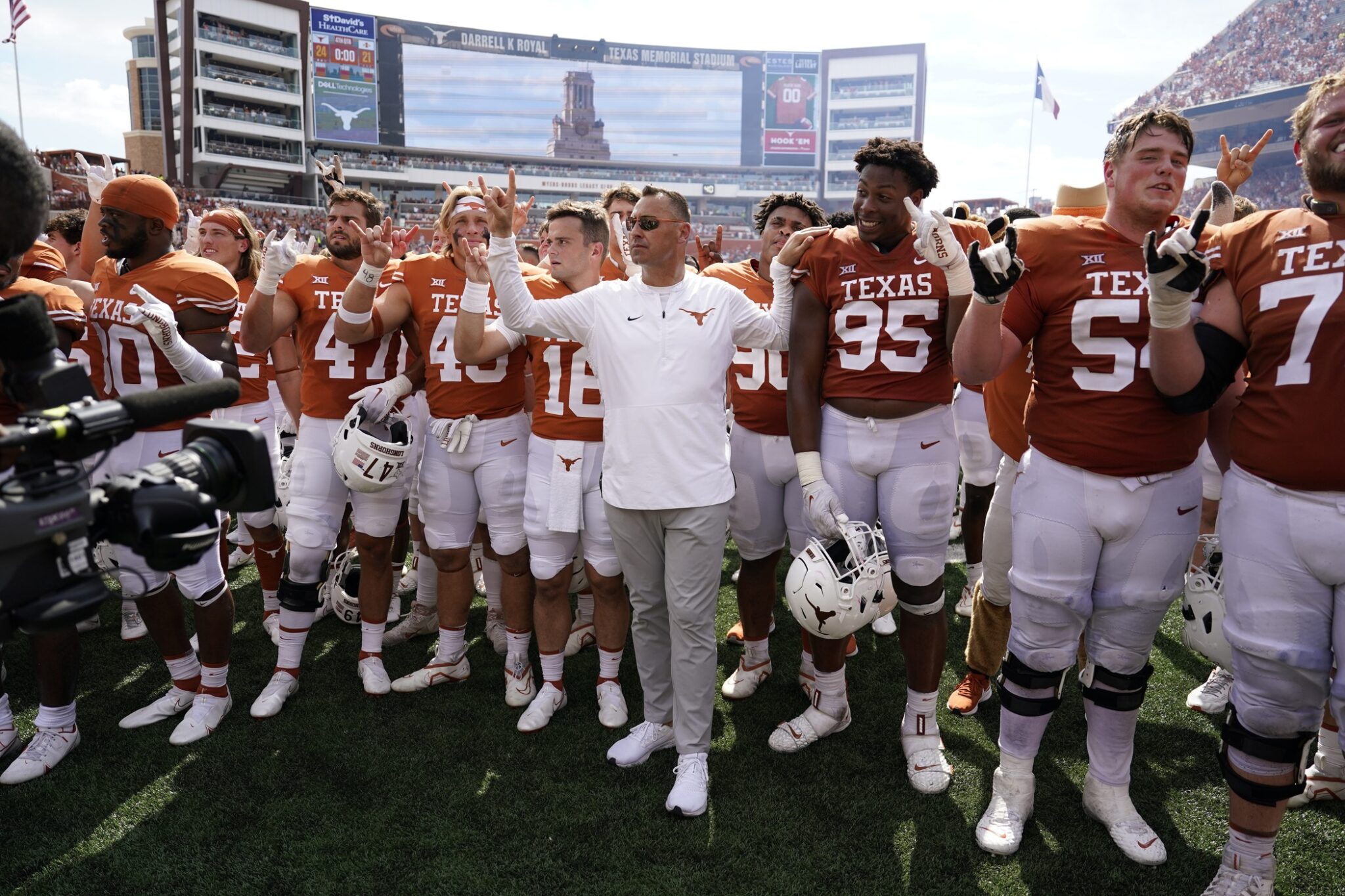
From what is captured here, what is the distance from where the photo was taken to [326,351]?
4.31m

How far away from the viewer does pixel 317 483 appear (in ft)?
13.7

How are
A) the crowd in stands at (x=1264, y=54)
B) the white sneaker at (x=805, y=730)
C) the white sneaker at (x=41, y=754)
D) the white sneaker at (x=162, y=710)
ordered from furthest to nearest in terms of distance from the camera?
the crowd in stands at (x=1264, y=54)
the white sneaker at (x=162, y=710)
the white sneaker at (x=805, y=730)
the white sneaker at (x=41, y=754)

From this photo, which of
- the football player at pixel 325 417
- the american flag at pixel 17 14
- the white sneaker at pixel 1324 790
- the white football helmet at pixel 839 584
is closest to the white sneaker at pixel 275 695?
the football player at pixel 325 417

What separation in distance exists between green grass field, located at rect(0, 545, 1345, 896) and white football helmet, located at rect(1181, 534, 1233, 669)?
2.49 feet

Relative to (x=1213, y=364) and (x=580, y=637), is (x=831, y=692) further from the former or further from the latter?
(x=1213, y=364)

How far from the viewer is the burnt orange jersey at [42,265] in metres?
3.86

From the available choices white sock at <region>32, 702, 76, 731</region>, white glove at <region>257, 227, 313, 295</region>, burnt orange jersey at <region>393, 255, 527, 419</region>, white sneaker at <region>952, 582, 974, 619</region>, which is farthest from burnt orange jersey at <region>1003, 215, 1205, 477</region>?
white sock at <region>32, 702, 76, 731</region>

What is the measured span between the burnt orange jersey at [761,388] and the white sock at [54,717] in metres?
3.27

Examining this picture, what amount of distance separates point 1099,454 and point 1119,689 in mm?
878

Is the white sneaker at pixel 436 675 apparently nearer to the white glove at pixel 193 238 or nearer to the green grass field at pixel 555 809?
the green grass field at pixel 555 809

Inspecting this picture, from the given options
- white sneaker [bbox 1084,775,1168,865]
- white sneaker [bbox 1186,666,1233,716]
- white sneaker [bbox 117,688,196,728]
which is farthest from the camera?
white sneaker [bbox 1186,666,1233,716]

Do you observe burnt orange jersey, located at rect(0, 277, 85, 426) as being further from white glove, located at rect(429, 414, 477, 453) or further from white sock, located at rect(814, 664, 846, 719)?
white sock, located at rect(814, 664, 846, 719)

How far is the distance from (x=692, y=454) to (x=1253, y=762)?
6.72 feet

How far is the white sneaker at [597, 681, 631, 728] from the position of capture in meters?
3.95
